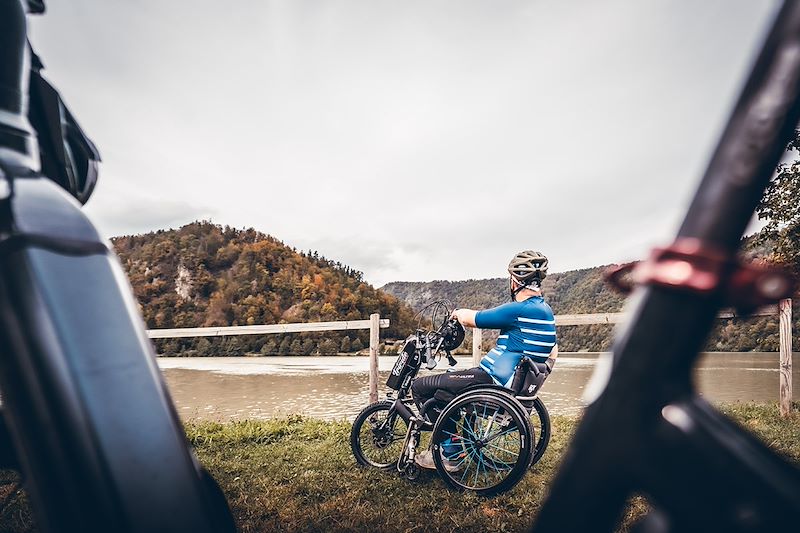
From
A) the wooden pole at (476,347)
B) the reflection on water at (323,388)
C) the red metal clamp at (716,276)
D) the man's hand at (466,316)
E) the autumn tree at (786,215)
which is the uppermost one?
the autumn tree at (786,215)

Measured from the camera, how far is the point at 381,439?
4293 millimetres

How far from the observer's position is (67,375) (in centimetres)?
43

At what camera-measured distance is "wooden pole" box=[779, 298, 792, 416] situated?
632 centimetres

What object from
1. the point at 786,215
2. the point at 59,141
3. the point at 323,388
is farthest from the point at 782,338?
the point at 323,388

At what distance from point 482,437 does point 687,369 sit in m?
3.21

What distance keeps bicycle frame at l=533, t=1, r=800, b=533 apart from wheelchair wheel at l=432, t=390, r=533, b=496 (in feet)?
9.55

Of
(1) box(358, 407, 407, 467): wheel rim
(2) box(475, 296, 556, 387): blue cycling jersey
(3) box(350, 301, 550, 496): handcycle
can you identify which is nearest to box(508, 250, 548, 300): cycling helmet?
(2) box(475, 296, 556, 387): blue cycling jersey

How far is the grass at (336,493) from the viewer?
3.12 metres

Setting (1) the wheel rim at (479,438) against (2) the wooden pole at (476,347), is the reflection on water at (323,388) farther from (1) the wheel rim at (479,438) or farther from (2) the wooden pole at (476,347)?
(1) the wheel rim at (479,438)

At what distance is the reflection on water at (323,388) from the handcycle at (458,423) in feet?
10.9

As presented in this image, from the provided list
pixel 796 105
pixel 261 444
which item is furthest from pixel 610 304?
pixel 796 105

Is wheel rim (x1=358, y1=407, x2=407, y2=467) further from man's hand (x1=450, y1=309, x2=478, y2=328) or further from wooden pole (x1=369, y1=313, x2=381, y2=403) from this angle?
wooden pole (x1=369, y1=313, x2=381, y2=403)

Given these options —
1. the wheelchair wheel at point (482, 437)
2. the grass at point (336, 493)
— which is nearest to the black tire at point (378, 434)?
the grass at point (336, 493)

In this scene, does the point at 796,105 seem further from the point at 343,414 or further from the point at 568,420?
the point at 343,414
